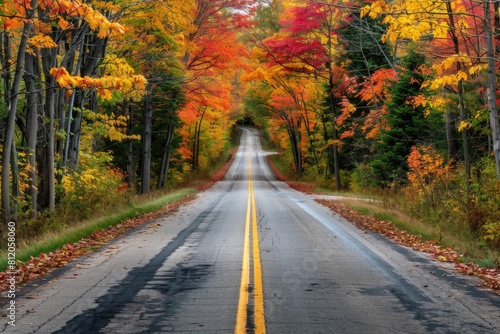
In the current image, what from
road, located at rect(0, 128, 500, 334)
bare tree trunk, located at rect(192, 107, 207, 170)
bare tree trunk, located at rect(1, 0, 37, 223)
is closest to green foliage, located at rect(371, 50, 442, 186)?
road, located at rect(0, 128, 500, 334)

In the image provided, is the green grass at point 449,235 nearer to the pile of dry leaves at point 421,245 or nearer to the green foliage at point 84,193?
the pile of dry leaves at point 421,245

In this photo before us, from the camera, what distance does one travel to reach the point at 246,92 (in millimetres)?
51750

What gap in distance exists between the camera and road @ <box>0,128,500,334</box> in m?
5.88

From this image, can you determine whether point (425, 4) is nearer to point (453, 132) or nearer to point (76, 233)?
point (76, 233)

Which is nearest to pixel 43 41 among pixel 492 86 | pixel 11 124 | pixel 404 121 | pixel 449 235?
pixel 11 124

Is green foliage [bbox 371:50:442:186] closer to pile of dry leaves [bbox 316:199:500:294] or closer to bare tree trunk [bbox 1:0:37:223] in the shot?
pile of dry leaves [bbox 316:199:500:294]

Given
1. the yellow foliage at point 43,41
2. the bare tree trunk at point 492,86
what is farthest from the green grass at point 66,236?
the bare tree trunk at point 492,86

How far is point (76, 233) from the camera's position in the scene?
42.4 feet

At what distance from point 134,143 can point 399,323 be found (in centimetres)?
3200

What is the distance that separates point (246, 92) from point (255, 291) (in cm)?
4525

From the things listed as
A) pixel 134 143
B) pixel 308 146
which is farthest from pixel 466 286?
pixel 308 146

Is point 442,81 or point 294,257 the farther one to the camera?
point 442,81

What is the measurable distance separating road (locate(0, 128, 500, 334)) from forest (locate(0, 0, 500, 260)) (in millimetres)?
3238

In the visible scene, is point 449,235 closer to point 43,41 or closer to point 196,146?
point 43,41
